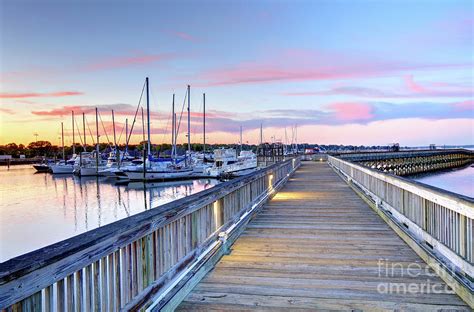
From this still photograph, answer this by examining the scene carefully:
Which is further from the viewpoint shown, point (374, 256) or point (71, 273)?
point (374, 256)

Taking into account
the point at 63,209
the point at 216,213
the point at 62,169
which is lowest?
the point at 63,209

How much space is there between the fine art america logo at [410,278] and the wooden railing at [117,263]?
8.09ft

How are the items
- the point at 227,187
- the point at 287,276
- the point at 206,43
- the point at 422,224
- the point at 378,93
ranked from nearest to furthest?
the point at 287,276 → the point at 422,224 → the point at 227,187 → the point at 206,43 → the point at 378,93

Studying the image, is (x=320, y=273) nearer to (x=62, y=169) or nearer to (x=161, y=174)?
(x=161, y=174)

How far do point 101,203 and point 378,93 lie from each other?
49736 millimetres

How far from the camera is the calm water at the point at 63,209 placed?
1875 centimetres

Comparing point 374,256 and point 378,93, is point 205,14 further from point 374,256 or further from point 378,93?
point 378,93

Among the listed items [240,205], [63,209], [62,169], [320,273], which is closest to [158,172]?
[63,209]

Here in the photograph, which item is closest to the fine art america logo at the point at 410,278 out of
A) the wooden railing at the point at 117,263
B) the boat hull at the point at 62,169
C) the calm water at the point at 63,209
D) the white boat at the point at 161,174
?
the wooden railing at the point at 117,263

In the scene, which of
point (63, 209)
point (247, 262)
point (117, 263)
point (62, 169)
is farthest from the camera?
point (62, 169)

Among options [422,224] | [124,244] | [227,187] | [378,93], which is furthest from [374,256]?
[378,93]

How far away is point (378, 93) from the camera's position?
2334 inches

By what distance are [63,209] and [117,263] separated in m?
28.3

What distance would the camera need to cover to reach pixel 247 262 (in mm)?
5152
